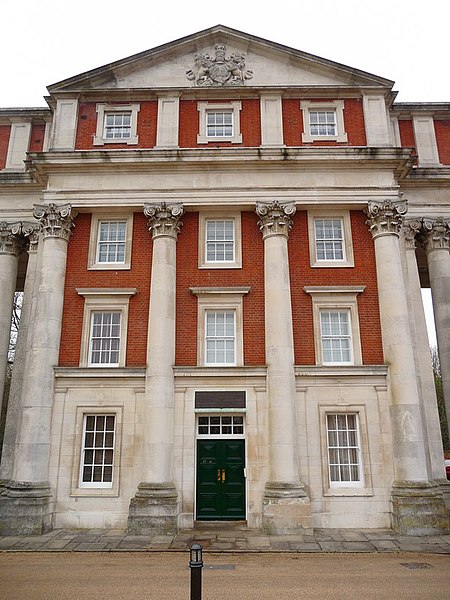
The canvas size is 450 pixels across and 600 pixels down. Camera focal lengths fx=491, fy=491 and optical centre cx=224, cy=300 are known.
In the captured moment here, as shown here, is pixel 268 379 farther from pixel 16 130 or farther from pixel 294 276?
pixel 16 130

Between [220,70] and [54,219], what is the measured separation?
381 inches

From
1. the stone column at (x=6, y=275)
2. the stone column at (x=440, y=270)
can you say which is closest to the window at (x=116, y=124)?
the stone column at (x=6, y=275)

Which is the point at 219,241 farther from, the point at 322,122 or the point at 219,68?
the point at 219,68

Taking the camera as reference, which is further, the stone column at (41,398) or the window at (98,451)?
the window at (98,451)

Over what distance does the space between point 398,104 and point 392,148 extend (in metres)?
4.99

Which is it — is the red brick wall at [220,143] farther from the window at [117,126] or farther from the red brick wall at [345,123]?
the window at [117,126]

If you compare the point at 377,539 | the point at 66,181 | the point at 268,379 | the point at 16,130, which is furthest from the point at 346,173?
the point at 16,130

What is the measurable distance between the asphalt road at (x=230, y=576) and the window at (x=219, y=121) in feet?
51.4

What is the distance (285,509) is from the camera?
16.1 m

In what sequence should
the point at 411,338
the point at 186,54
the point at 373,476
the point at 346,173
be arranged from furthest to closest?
the point at 186,54, the point at 346,173, the point at 411,338, the point at 373,476

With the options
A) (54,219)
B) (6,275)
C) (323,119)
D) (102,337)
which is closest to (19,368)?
(102,337)

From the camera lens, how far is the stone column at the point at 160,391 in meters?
16.2

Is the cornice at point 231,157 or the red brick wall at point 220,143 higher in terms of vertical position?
the red brick wall at point 220,143

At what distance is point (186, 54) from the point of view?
71.4 ft
